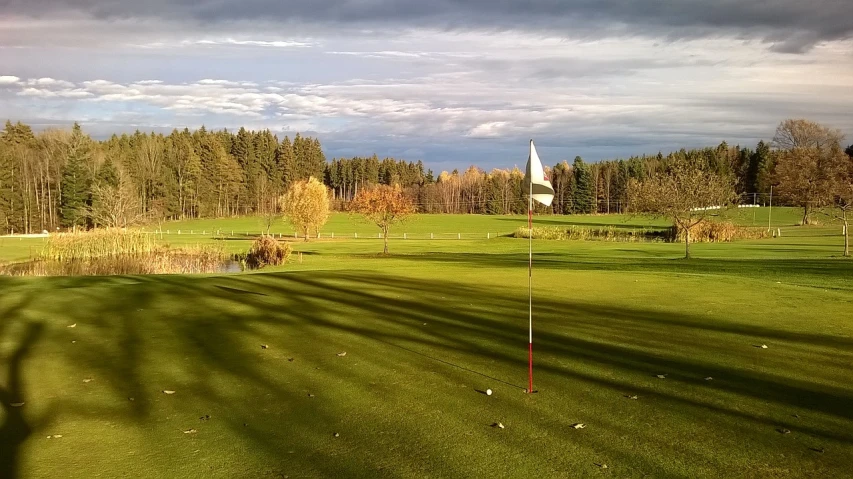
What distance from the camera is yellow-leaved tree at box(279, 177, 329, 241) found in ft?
216

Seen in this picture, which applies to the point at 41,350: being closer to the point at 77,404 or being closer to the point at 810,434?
the point at 77,404

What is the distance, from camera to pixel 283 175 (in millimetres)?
140375

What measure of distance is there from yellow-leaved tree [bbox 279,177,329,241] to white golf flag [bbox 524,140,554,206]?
59562mm

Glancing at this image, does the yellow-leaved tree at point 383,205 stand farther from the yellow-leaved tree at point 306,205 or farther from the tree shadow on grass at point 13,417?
the tree shadow on grass at point 13,417

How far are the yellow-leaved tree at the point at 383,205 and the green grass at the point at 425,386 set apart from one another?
28.7 metres

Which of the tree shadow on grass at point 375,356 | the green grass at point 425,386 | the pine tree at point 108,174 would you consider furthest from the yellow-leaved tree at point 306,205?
the green grass at point 425,386

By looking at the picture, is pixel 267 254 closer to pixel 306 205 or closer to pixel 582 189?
pixel 306 205

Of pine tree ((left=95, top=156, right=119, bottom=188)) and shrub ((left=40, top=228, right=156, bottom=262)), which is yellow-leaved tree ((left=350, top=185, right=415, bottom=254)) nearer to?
shrub ((left=40, top=228, right=156, bottom=262))

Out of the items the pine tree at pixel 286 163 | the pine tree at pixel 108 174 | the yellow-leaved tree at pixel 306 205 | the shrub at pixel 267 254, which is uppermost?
the pine tree at pixel 286 163

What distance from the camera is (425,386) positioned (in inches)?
304

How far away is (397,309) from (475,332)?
295 cm

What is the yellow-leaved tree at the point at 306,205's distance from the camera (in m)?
65.9

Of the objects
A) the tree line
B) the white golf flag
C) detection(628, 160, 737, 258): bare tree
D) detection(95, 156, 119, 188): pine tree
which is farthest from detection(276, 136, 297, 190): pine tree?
the white golf flag

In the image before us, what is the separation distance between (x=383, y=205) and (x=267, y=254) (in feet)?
27.5
